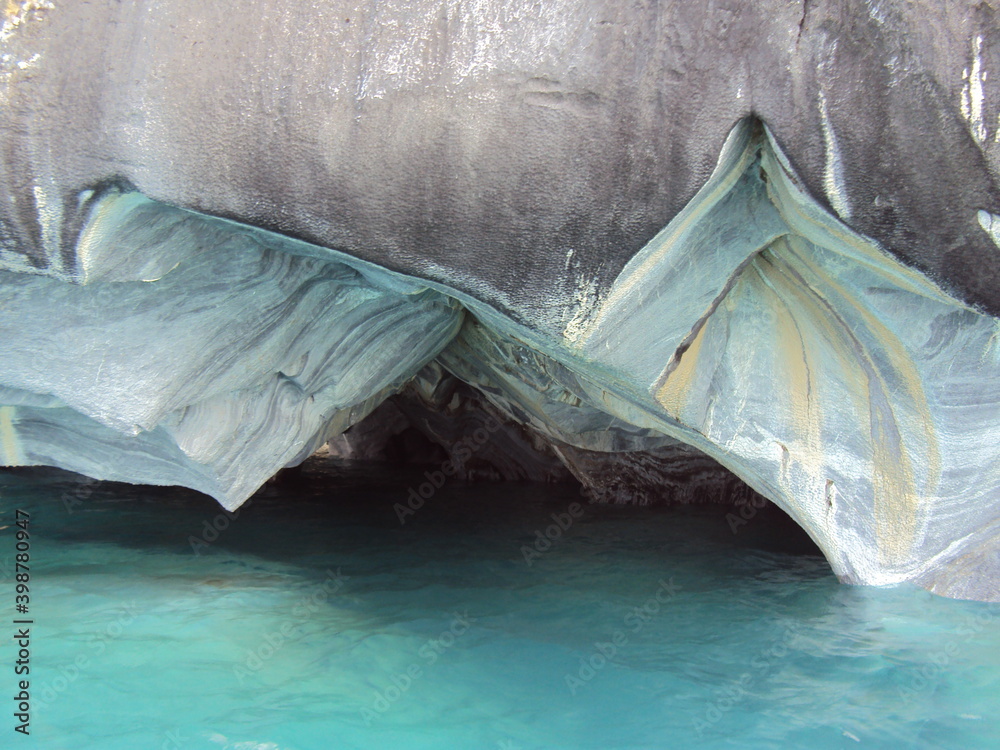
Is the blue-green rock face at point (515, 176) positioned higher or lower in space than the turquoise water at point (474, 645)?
higher

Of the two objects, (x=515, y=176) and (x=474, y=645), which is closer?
(x=515, y=176)

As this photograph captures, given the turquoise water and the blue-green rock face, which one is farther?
the turquoise water

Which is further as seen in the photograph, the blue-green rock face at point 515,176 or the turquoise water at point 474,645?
the turquoise water at point 474,645

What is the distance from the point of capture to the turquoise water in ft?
9.30

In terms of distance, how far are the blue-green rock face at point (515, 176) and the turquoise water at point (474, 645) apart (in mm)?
1088

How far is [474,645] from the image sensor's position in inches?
142

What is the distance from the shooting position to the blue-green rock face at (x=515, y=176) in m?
2.57

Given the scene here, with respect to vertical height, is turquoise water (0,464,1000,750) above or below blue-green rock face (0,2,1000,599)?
below

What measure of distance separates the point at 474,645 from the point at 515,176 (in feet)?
7.39

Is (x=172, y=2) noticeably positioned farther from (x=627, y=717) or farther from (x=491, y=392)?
(x=491, y=392)

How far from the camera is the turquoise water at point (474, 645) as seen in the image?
2.84 m

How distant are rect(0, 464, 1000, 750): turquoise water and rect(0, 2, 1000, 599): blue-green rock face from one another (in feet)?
3.57

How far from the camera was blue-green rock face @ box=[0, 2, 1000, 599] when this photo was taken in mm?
2574

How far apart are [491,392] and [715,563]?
2387 millimetres
